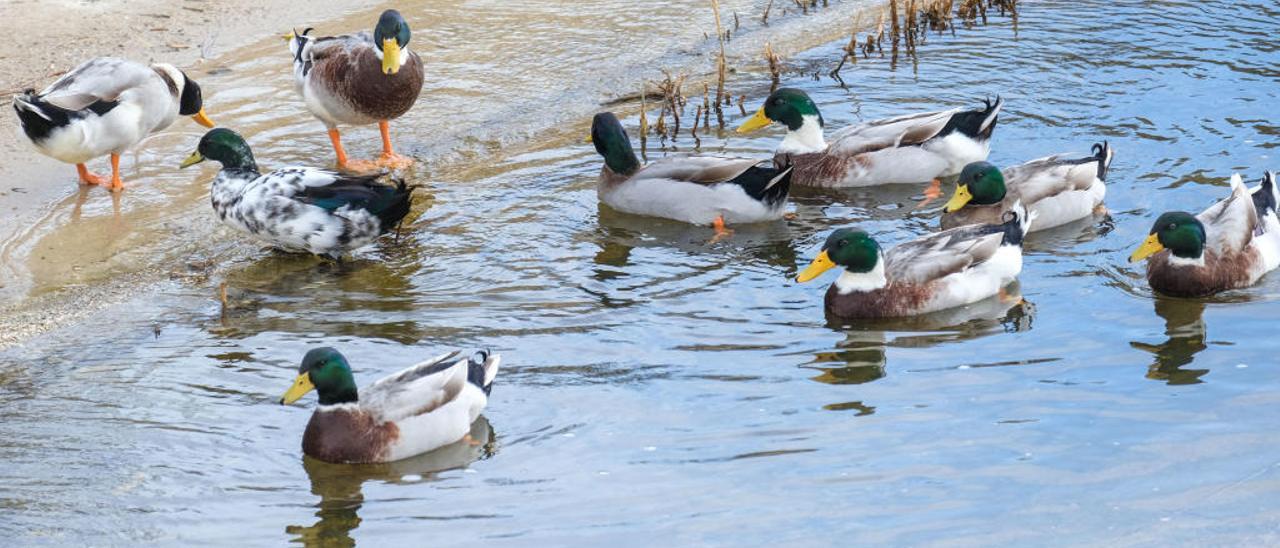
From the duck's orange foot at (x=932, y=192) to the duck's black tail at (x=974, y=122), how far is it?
33cm

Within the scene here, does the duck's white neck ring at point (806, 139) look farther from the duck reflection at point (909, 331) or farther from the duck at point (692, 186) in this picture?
the duck reflection at point (909, 331)

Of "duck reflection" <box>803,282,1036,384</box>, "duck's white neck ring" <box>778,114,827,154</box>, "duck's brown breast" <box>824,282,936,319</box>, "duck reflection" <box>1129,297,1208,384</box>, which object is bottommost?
"duck reflection" <box>1129,297,1208,384</box>

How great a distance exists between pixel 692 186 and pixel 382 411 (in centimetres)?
348

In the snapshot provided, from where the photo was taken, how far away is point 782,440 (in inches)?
259

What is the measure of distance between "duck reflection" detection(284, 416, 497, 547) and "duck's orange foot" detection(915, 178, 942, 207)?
163 inches

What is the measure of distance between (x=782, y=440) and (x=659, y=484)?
0.64 metres

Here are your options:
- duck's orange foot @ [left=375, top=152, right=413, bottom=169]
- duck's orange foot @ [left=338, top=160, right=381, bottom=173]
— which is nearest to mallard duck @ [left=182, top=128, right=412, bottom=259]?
duck's orange foot @ [left=338, top=160, right=381, bottom=173]

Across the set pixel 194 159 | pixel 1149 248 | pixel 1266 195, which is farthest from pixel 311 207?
pixel 1266 195

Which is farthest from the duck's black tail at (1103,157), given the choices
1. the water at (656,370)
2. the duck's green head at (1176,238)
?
the duck's green head at (1176,238)

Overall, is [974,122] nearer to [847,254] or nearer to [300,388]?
[847,254]

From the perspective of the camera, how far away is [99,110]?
9.47 meters

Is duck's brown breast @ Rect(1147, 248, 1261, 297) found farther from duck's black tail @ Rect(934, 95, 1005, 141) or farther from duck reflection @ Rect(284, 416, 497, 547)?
duck reflection @ Rect(284, 416, 497, 547)

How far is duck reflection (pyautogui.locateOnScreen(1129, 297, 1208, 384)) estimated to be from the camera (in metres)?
7.34

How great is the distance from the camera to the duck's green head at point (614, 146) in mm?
9883
